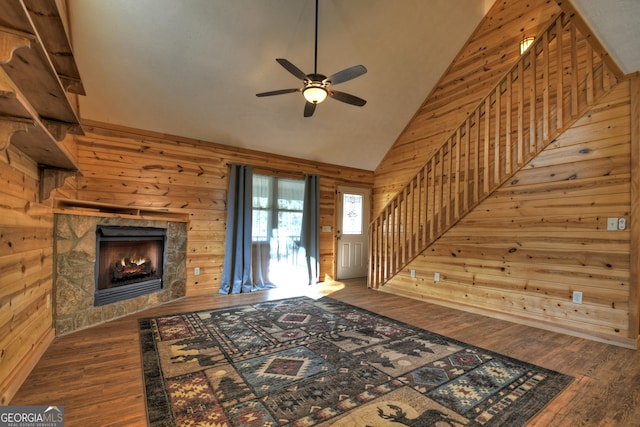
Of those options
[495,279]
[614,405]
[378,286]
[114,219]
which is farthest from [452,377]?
[114,219]

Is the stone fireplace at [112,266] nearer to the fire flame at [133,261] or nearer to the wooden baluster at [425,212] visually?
the fire flame at [133,261]

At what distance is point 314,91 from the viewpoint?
123 inches

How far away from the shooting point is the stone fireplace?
2.93m

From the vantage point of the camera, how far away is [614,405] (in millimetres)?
1871

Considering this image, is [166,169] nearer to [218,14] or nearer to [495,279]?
[218,14]

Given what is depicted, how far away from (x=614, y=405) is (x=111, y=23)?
5232mm

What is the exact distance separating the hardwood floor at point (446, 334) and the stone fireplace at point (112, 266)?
20cm

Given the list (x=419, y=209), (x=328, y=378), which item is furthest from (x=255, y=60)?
(x=328, y=378)

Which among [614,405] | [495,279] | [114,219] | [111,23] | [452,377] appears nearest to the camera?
[614,405]

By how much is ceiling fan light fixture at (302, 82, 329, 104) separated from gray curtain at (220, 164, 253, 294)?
85.8 inches

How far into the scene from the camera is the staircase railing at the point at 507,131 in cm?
336

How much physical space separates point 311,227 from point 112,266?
315 centimetres

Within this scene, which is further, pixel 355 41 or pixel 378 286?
pixel 378 286

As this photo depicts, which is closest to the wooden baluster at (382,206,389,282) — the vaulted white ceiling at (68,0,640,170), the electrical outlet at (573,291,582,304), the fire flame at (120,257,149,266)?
the vaulted white ceiling at (68,0,640,170)
